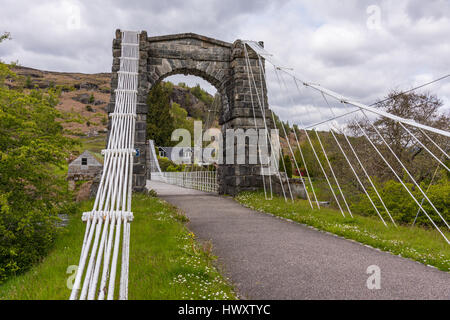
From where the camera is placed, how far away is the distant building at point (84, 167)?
16359mm

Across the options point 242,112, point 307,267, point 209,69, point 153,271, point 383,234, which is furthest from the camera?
point 209,69

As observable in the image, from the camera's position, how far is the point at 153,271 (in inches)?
110

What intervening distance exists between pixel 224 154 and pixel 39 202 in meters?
6.03

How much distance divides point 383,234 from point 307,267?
1.74 metres

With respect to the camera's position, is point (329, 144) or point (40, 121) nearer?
point (40, 121)

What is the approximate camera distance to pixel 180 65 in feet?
30.5

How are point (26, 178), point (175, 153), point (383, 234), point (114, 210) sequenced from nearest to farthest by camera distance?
point (114, 210) < point (383, 234) < point (26, 178) < point (175, 153)

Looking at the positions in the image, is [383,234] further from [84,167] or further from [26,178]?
[84,167]

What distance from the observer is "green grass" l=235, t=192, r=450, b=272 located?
3430 millimetres

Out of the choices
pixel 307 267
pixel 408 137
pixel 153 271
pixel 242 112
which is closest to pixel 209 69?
pixel 242 112

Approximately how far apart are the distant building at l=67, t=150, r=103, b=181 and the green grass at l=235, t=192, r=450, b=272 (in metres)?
12.5

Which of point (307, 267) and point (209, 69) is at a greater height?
point (209, 69)
